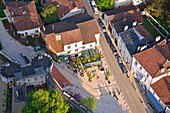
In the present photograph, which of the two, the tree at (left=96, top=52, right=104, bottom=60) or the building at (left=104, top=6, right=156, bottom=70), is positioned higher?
the building at (left=104, top=6, right=156, bottom=70)

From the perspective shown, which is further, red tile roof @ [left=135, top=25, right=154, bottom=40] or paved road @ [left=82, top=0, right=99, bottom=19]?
paved road @ [left=82, top=0, right=99, bottom=19]

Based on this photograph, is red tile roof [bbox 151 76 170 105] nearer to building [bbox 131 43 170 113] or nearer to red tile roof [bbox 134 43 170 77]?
building [bbox 131 43 170 113]

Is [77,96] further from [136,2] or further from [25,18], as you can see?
[136,2]

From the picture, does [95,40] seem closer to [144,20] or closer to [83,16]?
[83,16]

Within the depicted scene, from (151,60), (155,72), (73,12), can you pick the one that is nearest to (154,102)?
(155,72)

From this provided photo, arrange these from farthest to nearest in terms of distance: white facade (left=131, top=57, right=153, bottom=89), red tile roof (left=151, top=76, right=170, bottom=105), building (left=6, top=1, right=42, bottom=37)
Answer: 1. building (left=6, top=1, right=42, bottom=37)
2. white facade (left=131, top=57, right=153, bottom=89)
3. red tile roof (left=151, top=76, right=170, bottom=105)

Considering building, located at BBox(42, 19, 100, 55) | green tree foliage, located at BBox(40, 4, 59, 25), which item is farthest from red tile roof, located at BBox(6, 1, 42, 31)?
building, located at BBox(42, 19, 100, 55)

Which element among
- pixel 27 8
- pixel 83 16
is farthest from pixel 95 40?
pixel 27 8
